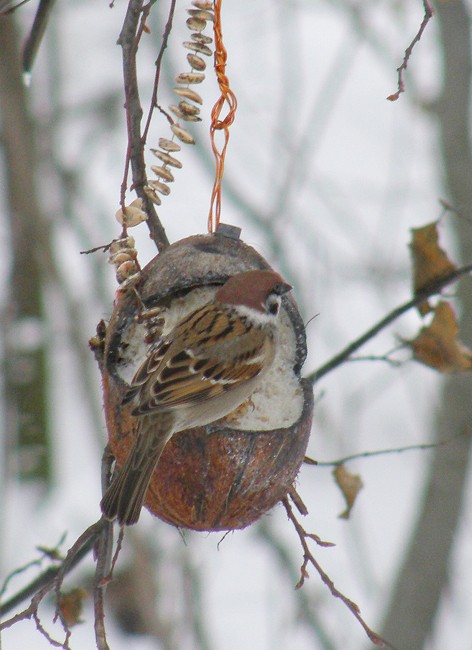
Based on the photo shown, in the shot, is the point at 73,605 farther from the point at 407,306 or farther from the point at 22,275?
the point at 22,275

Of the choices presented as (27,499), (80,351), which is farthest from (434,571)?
(27,499)

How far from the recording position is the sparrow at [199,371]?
272cm

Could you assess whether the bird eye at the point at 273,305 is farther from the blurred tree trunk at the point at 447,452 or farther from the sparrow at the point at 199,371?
the blurred tree trunk at the point at 447,452

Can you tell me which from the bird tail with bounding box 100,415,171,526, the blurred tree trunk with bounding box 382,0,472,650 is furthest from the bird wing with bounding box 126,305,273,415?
the blurred tree trunk with bounding box 382,0,472,650

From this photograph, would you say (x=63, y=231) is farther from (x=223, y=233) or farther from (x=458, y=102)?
(x=223, y=233)

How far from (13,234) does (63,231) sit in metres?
2.50

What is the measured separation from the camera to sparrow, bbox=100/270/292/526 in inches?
107

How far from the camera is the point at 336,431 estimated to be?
629 cm

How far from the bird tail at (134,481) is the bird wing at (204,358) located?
0.21m

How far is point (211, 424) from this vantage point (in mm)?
2953

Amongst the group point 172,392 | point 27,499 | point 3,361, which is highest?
point 172,392

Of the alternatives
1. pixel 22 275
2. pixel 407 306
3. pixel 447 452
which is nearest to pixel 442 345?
pixel 407 306

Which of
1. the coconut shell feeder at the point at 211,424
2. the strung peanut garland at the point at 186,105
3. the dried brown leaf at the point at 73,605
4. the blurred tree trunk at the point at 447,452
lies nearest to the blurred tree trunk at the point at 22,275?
the dried brown leaf at the point at 73,605

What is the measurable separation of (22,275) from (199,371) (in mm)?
5001
